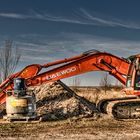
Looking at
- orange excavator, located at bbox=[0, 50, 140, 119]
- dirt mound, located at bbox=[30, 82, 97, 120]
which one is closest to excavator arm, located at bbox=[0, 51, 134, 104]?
orange excavator, located at bbox=[0, 50, 140, 119]

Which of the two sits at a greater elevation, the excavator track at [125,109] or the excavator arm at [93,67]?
the excavator arm at [93,67]

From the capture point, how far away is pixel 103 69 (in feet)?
65.9

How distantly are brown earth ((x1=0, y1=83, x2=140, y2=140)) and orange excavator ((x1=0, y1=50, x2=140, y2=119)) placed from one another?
853 millimetres

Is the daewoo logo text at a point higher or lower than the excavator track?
higher

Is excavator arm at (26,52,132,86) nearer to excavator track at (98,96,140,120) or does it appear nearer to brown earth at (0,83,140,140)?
excavator track at (98,96,140,120)

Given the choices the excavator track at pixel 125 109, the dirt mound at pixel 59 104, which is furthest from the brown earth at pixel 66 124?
the excavator track at pixel 125 109

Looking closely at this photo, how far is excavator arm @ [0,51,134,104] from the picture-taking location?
758 inches

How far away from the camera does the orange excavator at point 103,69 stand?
19.0 metres

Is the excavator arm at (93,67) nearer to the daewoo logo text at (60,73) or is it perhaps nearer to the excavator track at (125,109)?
the daewoo logo text at (60,73)

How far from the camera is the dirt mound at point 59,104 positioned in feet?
65.7

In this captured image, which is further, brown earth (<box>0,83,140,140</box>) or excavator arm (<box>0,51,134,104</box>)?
excavator arm (<box>0,51,134,104</box>)

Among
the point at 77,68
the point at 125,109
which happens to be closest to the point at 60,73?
the point at 77,68

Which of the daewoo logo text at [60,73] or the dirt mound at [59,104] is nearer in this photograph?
the daewoo logo text at [60,73]

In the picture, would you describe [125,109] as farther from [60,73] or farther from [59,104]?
[60,73]
